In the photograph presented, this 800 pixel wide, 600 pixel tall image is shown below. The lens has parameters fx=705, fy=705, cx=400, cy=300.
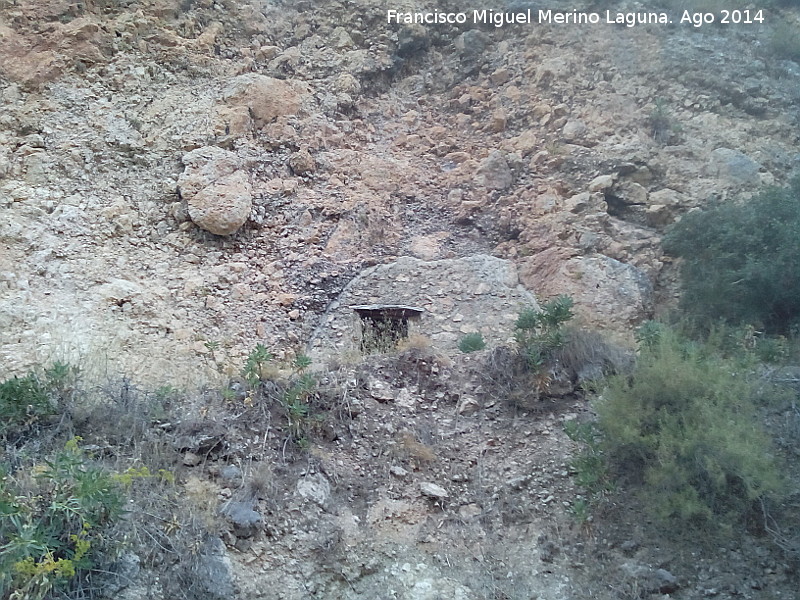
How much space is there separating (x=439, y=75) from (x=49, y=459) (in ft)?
23.8

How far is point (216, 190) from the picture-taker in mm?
7438

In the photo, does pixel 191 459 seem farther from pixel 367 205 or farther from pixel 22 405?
pixel 367 205

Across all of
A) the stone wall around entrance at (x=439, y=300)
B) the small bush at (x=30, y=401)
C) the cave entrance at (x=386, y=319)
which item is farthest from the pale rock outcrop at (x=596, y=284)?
the small bush at (x=30, y=401)

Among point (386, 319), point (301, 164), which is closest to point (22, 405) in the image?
point (386, 319)

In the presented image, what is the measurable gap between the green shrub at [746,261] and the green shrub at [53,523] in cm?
515

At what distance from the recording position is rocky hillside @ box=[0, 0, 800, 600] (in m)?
4.59

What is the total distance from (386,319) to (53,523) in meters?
3.83

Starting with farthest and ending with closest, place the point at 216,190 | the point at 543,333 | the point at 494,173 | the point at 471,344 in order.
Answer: the point at 494,173 < the point at 216,190 < the point at 471,344 < the point at 543,333

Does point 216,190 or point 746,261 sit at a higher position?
point 216,190

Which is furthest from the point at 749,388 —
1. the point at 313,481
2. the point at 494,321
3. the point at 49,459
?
the point at 49,459

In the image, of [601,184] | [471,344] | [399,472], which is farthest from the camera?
[601,184]

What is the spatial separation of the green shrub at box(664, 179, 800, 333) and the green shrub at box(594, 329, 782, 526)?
5.00ft

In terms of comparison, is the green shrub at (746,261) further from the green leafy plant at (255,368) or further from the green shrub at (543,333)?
the green leafy plant at (255,368)

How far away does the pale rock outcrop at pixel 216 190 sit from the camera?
7227mm
